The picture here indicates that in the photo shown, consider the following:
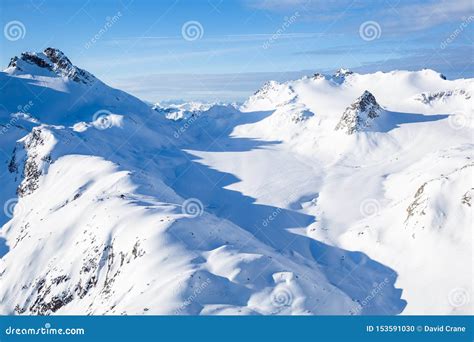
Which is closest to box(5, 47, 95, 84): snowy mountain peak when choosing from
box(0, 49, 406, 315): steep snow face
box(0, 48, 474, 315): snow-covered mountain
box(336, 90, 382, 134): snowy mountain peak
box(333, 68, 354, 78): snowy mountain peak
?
box(0, 48, 474, 315): snow-covered mountain

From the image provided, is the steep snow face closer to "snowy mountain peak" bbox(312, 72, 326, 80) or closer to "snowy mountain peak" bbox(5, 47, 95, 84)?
"snowy mountain peak" bbox(5, 47, 95, 84)

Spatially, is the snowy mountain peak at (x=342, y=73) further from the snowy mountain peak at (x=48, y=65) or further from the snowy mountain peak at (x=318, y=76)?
the snowy mountain peak at (x=48, y=65)

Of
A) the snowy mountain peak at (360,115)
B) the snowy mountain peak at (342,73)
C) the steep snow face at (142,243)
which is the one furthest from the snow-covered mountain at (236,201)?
the snowy mountain peak at (342,73)

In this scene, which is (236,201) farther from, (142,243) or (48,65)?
(48,65)

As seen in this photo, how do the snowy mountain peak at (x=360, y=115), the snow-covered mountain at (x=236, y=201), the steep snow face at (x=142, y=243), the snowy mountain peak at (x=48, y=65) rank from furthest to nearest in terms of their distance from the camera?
1. the snowy mountain peak at (x=48, y=65)
2. the snowy mountain peak at (x=360, y=115)
3. the snow-covered mountain at (x=236, y=201)
4. the steep snow face at (x=142, y=243)

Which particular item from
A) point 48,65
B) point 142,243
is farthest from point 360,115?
point 48,65

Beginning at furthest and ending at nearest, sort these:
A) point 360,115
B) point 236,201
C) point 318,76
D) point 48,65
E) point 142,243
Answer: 1. point 318,76
2. point 48,65
3. point 360,115
4. point 236,201
5. point 142,243
